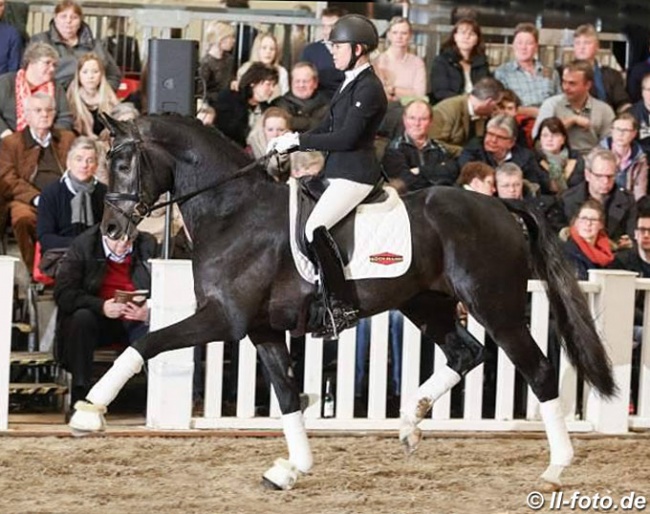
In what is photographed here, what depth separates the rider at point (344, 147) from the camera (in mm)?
7828

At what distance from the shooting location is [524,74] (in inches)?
528

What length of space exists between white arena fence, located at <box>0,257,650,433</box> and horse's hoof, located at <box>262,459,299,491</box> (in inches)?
69.5

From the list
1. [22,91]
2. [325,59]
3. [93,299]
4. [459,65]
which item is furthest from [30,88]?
[459,65]

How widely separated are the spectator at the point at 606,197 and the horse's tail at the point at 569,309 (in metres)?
3.06

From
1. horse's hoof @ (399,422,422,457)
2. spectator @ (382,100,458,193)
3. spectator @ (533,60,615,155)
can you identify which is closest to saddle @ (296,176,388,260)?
horse's hoof @ (399,422,422,457)

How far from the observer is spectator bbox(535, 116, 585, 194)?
1215 centimetres

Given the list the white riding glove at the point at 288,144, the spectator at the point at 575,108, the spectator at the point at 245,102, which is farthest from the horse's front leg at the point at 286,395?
the spectator at the point at 575,108

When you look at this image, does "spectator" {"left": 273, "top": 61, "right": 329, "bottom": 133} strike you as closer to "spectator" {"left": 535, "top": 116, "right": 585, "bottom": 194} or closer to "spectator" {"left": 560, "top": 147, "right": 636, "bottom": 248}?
"spectator" {"left": 535, "top": 116, "right": 585, "bottom": 194}

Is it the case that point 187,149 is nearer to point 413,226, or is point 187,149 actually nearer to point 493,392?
point 413,226

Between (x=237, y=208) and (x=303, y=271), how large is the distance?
18.5 inches

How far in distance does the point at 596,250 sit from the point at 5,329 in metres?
4.07

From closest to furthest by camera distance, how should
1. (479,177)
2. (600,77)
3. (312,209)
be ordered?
(312,209), (479,177), (600,77)

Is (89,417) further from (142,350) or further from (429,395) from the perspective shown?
(429,395)

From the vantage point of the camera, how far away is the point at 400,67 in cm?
1305
